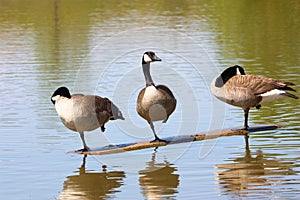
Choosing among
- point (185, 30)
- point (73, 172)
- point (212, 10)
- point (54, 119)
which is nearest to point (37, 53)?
point (185, 30)

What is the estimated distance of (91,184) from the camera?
44.3 ft

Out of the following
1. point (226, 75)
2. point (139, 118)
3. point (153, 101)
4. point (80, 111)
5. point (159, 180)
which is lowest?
point (159, 180)

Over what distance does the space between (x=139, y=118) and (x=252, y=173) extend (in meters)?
5.81

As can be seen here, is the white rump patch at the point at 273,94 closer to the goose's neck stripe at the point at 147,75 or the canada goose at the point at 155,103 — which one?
the canada goose at the point at 155,103

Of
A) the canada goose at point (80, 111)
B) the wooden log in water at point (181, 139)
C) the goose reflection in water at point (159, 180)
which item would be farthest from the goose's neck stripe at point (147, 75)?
the goose reflection in water at point (159, 180)

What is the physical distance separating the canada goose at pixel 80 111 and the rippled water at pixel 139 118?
0.69m

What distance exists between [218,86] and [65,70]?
11.9 m

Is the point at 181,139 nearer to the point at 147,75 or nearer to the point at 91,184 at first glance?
the point at 147,75

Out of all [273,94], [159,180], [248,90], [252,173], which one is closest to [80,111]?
[159,180]

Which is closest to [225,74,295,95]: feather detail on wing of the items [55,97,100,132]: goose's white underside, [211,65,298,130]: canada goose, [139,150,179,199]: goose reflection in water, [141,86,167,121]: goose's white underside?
[211,65,298,130]: canada goose

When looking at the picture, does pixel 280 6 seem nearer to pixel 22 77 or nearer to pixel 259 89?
pixel 22 77

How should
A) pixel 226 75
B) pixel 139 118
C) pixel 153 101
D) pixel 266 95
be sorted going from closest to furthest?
1. pixel 153 101
2. pixel 266 95
3. pixel 226 75
4. pixel 139 118

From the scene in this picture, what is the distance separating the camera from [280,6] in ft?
190

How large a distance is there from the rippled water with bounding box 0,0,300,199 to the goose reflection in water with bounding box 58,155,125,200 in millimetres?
19
